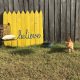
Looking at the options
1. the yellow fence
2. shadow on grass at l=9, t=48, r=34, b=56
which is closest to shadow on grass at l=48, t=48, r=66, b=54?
shadow on grass at l=9, t=48, r=34, b=56

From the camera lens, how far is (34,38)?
1191 centimetres

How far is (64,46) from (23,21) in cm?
152

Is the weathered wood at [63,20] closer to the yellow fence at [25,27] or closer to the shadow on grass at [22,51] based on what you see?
the yellow fence at [25,27]

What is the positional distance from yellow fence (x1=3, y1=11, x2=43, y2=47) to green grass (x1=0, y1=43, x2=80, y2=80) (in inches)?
16.8

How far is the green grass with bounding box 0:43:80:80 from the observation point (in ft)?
30.5

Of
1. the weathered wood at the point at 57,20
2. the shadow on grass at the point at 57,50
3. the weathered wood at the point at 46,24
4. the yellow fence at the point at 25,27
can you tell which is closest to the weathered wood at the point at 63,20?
the weathered wood at the point at 57,20

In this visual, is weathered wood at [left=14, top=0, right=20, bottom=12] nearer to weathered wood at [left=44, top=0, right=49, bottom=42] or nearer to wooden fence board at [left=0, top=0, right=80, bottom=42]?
wooden fence board at [left=0, top=0, right=80, bottom=42]

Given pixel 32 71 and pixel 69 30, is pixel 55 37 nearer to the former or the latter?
pixel 69 30

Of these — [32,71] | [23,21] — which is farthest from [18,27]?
[32,71]

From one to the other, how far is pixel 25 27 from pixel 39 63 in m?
2.09

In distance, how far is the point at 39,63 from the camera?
395 inches

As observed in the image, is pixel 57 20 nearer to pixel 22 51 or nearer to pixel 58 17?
pixel 58 17

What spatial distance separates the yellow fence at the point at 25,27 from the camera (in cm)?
1173

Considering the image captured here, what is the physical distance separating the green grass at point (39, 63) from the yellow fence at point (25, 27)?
0.43 meters
